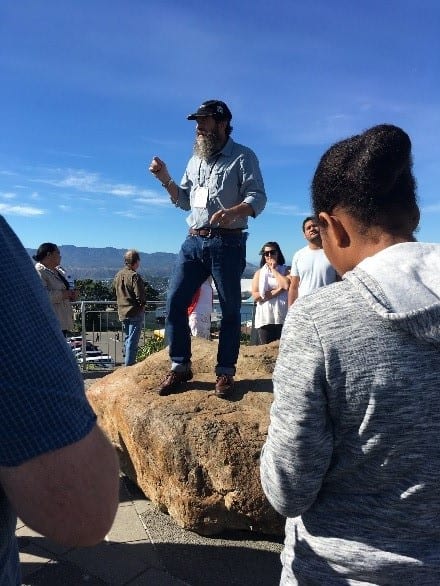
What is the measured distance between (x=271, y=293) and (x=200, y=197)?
2.91m

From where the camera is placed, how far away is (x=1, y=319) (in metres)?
0.71

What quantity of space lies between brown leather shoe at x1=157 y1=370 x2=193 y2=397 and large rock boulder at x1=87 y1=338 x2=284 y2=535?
0.21 feet

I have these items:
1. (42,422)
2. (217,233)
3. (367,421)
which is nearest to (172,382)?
(217,233)

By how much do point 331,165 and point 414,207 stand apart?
9.3 inches

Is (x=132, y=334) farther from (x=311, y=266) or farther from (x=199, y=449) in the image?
(x=199, y=449)

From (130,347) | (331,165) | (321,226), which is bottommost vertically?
(130,347)

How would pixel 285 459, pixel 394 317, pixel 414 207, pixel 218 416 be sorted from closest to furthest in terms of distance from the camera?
pixel 394 317 < pixel 285 459 < pixel 414 207 < pixel 218 416

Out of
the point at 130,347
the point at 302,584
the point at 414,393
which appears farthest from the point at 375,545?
the point at 130,347

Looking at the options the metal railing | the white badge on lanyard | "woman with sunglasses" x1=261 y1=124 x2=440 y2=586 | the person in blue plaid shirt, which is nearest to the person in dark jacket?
the metal railing

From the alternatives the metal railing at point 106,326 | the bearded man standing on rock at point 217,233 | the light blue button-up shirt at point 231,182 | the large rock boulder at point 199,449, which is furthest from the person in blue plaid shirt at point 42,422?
the metal railing at point 106,326

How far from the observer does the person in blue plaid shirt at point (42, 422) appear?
706mm

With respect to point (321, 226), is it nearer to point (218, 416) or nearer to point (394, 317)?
point (394, 317)

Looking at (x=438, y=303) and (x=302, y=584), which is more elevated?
(x=438, y=303)

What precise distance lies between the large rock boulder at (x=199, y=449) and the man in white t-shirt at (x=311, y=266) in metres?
1.60
